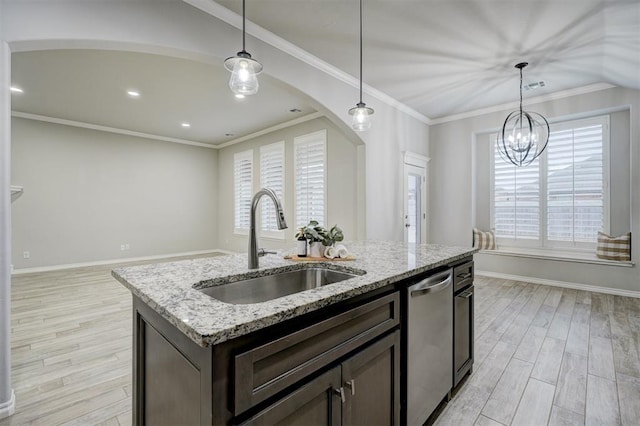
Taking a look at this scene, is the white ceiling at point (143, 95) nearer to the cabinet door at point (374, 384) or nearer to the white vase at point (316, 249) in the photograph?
the white vase at point (316, 249)

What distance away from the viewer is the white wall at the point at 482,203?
13.2 feet

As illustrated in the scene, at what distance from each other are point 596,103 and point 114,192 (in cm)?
891

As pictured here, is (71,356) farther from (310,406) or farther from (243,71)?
(243,71)

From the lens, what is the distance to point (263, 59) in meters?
2.97

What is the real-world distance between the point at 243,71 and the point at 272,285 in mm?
1247

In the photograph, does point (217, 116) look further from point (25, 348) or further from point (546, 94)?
point (546, 94)

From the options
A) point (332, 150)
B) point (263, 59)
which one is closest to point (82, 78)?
point (263, 59)

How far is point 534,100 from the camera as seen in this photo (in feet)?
15.6

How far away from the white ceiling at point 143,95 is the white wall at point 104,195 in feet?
1.79

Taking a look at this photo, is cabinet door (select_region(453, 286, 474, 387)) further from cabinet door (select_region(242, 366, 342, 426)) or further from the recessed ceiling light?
the recessed ceiling light

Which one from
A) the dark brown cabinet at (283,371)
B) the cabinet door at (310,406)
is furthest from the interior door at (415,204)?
the cabinet door at (310,406)

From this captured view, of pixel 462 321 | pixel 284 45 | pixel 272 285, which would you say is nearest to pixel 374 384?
pixel 272 285

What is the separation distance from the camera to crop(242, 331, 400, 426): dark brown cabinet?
37.3 inches

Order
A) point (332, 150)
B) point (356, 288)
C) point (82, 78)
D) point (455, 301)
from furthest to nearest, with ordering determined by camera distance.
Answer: point (332, 150) → point (82, 78) → point (455, 301) → point (356, 288)
